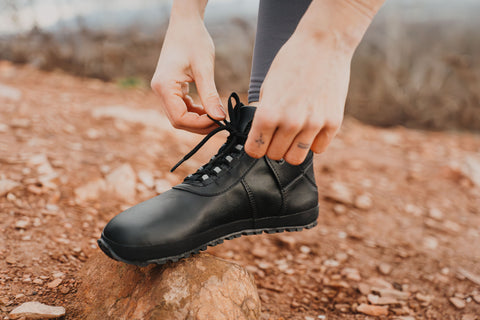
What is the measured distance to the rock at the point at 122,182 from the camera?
204 centimetres

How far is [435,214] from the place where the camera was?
2.45 m

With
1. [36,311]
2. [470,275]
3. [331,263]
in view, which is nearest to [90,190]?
[36,311]

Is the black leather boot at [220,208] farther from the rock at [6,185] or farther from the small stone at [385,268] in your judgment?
the rock at [6,185]

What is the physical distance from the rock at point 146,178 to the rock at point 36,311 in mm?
1054

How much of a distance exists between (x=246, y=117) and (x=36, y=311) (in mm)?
899

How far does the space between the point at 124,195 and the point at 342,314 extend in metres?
1.22

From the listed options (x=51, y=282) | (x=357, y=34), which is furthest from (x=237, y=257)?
(x=357, y=34)

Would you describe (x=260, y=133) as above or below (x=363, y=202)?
above

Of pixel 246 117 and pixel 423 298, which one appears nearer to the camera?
pixel 246 117

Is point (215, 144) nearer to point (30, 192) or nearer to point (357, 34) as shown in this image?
point (30, 192)

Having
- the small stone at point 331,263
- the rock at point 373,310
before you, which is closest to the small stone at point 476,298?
the rock at point 373,310

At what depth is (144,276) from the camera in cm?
122

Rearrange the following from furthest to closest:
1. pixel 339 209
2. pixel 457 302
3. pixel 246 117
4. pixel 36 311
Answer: pixel 339 209 → pixel 457 302 → pixel 246 117 → pixel 36 311

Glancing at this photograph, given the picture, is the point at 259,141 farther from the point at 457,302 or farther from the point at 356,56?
the point at 356,56
